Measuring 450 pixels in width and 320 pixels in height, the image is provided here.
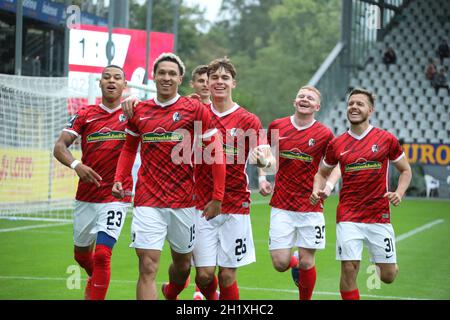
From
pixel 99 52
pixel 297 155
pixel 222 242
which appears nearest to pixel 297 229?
pixel 297 155

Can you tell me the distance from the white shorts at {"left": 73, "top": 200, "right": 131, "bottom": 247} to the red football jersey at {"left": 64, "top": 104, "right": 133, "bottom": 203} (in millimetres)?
66

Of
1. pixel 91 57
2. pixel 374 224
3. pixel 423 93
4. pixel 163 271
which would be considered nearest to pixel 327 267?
pixel 163 271

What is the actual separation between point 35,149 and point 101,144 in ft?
33.9

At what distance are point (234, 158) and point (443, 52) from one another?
1063 inches

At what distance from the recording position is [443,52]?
3219 cm

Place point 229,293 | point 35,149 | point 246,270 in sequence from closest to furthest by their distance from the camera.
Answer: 1. point 229,293
2. point 246,270
3. point 35,149

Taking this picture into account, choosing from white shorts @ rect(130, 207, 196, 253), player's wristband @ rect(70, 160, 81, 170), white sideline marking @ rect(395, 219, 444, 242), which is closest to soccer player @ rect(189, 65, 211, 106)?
player's wristband @ rect(70, 160, 81, 170)

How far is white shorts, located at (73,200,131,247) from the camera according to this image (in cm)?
717

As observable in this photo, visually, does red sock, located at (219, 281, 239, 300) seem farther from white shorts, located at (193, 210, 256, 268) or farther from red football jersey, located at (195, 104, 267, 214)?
red football jersey, located at (195, 104, 267, 214)

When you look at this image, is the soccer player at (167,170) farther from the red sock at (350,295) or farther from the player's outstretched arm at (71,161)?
the red sock at (350,295)

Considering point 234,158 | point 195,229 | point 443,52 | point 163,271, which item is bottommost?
point 163,271

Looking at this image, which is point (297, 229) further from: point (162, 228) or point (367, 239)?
point (162, 228)

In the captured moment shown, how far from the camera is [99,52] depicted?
632 inches
